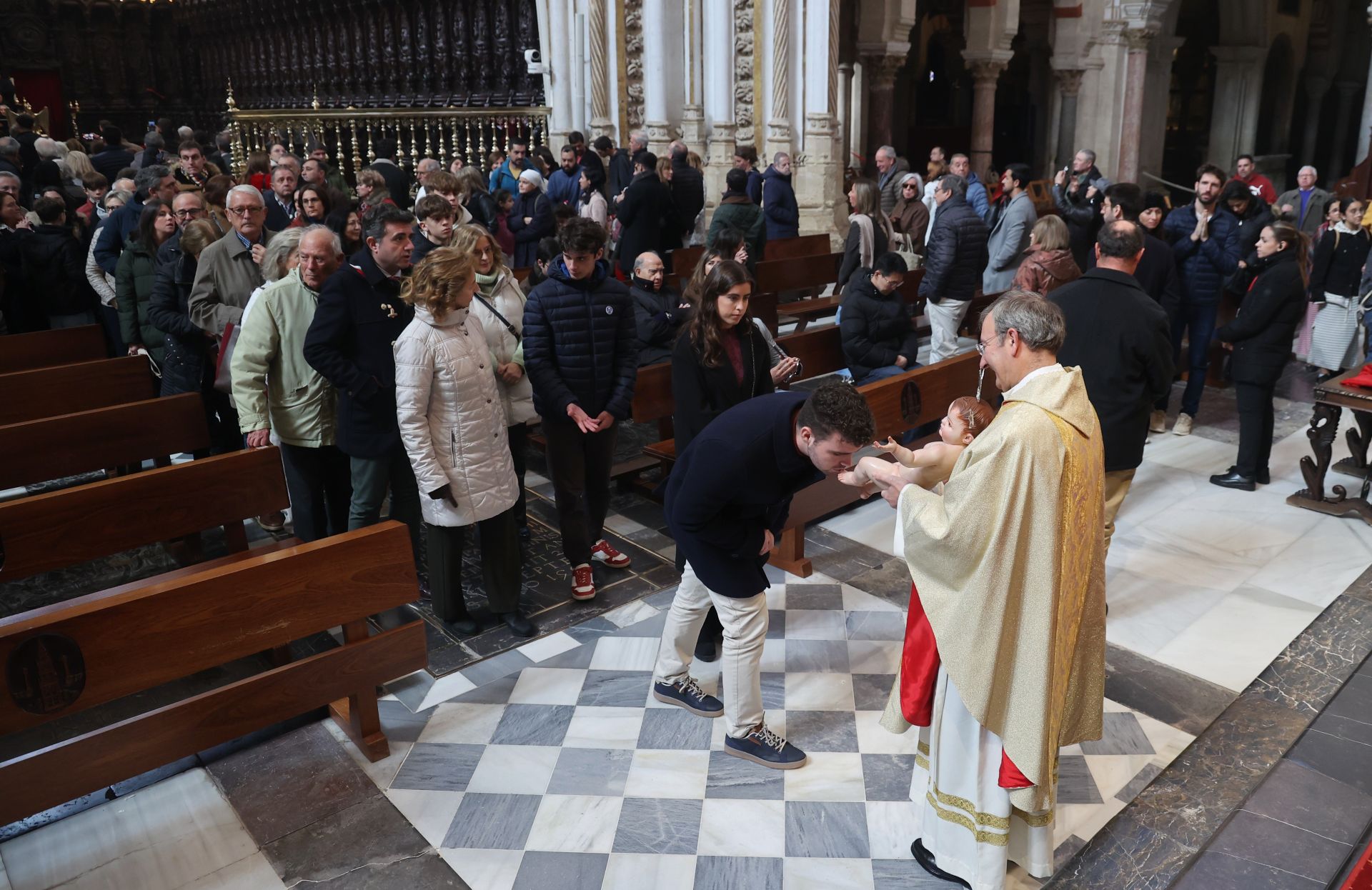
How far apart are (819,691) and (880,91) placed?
11.5m

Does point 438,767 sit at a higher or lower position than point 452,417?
lower

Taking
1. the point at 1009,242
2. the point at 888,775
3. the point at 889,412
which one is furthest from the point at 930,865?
the point at 1009,242

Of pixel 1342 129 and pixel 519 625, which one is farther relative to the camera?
pixel 1342 129

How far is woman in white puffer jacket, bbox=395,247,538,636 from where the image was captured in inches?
155

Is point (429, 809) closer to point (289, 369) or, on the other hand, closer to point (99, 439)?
point (289, 369)

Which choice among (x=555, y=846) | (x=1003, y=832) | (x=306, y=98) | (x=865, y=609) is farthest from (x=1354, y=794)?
(x=306, y=98)

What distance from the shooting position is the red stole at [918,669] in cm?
286

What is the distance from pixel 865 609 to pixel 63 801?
3.09 m

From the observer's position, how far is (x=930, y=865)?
302cm

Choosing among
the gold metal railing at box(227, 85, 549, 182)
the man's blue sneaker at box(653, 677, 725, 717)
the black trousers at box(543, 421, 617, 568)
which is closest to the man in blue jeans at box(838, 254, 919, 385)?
the black trousers at box(543, 421, 617, 568)

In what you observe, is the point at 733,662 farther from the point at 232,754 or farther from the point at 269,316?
the point at 269,316

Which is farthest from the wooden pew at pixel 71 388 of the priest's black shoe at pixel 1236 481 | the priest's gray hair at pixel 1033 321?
the priest's black shoe at pixel 1236 481

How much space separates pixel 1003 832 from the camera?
277 cm

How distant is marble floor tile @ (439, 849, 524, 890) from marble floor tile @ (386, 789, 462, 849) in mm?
94
